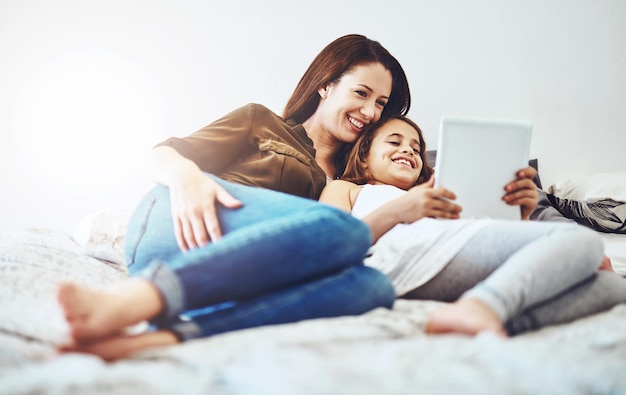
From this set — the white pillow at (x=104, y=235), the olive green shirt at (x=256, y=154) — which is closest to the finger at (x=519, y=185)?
the olive green shirt at (x=256, y=154)

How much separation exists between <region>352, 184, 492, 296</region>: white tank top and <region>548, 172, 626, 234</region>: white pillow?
0.83 m

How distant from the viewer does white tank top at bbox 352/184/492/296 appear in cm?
81

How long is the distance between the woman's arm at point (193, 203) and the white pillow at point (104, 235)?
1.35ft

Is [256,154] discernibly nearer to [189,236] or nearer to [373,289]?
[189,236]

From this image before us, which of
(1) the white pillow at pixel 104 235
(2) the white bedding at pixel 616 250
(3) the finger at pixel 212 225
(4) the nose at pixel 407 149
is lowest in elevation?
(1) the white pillow at pixel 104 235

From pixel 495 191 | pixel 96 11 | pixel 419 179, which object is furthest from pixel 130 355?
pixel 96 11

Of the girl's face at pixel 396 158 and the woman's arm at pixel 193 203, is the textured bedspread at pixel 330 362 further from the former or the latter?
the girl's face at pixel 396 158

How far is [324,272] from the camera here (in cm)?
63

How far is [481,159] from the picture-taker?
0.84 meters

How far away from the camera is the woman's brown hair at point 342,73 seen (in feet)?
4.89

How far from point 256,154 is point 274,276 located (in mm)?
670

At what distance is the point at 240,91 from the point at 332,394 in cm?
165

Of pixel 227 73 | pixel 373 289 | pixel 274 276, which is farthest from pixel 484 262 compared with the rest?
pixel 227 73

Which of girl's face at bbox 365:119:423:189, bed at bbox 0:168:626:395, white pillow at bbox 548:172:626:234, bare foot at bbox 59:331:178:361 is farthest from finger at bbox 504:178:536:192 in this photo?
white pillow at bbox 548:172:626:234
